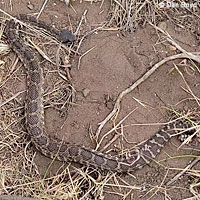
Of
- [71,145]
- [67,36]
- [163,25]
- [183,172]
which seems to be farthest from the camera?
[163,25]

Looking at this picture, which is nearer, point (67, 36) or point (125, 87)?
point (125, 87)

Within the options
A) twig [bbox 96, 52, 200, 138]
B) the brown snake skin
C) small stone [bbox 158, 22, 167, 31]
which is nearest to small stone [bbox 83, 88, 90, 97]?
twig [bbox 96, 52, 200, 138]

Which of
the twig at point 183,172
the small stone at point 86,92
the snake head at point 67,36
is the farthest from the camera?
the snake head at point 67,36

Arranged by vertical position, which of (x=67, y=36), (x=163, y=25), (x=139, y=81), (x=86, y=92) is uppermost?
(x=163, y=25)

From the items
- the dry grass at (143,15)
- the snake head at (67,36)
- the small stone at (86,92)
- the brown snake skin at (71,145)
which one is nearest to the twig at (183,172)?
the brown snake skin at (71,145)

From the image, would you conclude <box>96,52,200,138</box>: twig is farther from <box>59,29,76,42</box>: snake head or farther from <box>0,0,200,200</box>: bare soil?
<box>59,29,76,42</box>: snake head

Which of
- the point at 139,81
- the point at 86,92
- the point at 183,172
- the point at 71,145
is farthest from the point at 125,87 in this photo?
the point at 183,172

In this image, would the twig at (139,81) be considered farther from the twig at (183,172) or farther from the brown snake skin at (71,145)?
the twig at (183,172)

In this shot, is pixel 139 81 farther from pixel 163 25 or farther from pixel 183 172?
pixel 183 172
